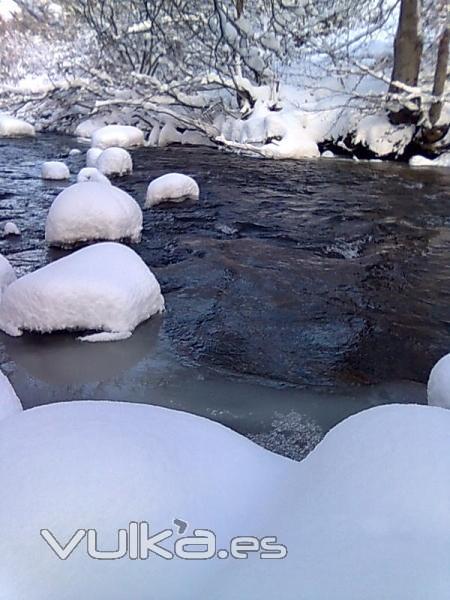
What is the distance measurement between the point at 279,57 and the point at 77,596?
1510 cm

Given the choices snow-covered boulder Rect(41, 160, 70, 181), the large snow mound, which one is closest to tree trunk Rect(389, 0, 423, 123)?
snow-covered boulder Rect(41, 160, 70, 181)

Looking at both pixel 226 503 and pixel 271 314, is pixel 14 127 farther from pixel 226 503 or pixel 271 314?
pixel 226 503

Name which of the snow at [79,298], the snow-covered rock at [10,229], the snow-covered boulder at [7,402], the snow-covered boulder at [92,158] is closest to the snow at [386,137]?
the snow-covered boulder at [92,158]

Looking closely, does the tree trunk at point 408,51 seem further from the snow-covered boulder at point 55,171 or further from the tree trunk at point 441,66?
the snow-covered boulder at point 55,171

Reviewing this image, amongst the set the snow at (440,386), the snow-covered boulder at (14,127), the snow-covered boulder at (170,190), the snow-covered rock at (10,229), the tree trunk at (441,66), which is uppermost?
the tree trunk at (441,66)

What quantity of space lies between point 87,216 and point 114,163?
4.06 metres

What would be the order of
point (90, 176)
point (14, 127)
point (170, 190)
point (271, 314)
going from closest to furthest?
point (271, 314), point (170, 190), point (90, 176), point (14, 127)

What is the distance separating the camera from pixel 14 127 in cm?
1597

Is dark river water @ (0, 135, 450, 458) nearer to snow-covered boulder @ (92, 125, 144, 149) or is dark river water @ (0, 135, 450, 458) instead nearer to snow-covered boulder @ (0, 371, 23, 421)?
snow-covered boulder @ (0, 371, 23, 421)

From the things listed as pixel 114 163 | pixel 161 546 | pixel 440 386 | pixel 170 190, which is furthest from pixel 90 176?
pixel 161 546

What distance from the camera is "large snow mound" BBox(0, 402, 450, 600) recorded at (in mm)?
1188

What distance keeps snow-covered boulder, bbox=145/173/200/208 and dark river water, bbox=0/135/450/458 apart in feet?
0.56

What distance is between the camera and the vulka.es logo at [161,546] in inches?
49.7

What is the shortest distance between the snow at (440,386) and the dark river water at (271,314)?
401mm
